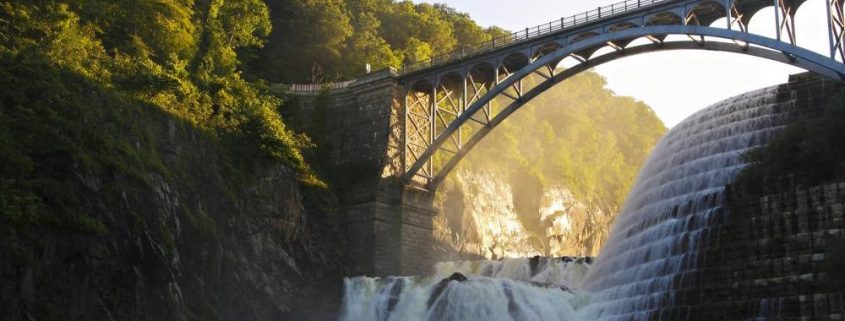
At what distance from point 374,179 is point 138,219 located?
56.8 feet

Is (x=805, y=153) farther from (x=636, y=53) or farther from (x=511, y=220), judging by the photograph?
(x=511, y=220)

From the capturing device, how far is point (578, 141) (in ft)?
300

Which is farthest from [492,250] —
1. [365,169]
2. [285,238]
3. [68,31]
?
[68,31]

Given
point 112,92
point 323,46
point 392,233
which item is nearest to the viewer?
point 112,92

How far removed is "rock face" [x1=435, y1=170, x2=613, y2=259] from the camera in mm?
61156

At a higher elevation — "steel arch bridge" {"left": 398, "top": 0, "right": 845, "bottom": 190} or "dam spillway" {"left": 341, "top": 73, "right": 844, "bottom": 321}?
"steel arch bridge" {"left": 398, "top": 0, "right": 845, "bottom": 190}

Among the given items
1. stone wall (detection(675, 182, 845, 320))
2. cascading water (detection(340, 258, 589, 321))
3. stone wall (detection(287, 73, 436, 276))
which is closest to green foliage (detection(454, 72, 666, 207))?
stone wall (detection(287, 73, 436, 276))

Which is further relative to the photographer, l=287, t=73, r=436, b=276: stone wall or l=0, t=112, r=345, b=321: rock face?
l=287, t=73, r=436, b=276: stone wall

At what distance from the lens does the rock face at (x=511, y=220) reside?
6116 cm

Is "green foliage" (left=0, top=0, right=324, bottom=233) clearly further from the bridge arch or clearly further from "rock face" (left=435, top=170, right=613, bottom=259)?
"rock face" (left=435, top=170, right=613, bottom=259)

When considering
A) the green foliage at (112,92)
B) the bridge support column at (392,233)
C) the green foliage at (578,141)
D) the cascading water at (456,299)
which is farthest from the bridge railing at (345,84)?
the green foliage at (578,141)

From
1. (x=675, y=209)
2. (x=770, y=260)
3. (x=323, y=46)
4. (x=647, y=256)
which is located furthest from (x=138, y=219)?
(x=323, y=46)

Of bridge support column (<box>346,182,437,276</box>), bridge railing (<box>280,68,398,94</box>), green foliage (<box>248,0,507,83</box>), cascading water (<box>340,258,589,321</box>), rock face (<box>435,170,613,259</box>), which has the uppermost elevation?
green foliage (<box>248,0,507,83</box>)

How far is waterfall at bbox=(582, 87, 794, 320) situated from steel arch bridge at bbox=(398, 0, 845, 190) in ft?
8.73
